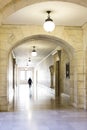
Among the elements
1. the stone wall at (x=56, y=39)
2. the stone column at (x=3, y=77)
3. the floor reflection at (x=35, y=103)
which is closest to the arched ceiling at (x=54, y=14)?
the stone wall at (x=56, y=39)

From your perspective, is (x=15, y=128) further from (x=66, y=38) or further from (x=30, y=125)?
(x=66, y=38)

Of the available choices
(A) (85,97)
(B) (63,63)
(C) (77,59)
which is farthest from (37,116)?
(B) (63,63)

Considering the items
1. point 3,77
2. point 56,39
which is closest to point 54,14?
point 56,39

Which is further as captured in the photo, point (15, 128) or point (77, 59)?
point (77, 59)

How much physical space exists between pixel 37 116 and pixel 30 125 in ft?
4.68

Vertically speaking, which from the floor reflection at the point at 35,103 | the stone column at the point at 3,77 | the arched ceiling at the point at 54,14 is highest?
the arched ceiling at the point at 54,14

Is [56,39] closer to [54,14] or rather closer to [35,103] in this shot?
[54,14]

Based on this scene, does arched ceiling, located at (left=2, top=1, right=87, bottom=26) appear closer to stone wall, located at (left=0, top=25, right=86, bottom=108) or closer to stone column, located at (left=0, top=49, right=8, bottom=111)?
stone wall, located at (left=0, top=25, right=86, bottom=108)

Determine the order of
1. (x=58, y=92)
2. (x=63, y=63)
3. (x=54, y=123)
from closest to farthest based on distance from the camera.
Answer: (x=54, y=123) < (x=63, y=63) < (x=58, y=92)

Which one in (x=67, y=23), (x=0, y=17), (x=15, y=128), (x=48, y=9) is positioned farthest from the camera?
(x=67, y=23)

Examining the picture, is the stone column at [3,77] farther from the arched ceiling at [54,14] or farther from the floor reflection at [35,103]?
the arched ceiling at [54,14]

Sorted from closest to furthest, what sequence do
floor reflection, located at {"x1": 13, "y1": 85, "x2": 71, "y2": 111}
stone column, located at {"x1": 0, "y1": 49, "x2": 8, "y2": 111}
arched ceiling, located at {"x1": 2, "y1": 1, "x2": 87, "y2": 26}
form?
arched ceiling, located at {"x1": 2, "y1": 1, "x2": 87, "y2": 26} → stone column, located at {"x1": 0, "y1": 49, "x2": 8, "y2": 111} → floor reflection, located at {"x1": 13, "y1": 85, "x2": 71, "y2": 111}

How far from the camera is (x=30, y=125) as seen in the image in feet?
21.6

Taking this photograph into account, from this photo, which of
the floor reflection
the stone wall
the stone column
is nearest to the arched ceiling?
the stone wall
